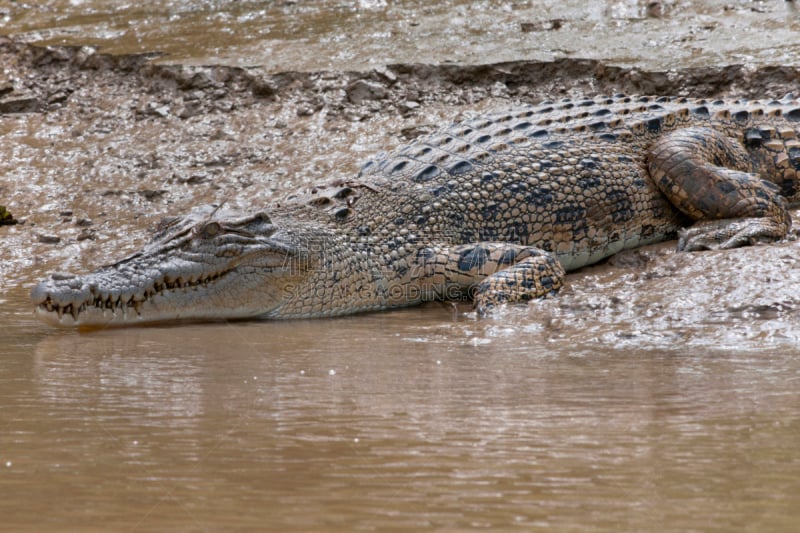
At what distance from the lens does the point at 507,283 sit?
5.38 meters

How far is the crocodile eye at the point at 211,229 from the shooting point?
5.45 meters

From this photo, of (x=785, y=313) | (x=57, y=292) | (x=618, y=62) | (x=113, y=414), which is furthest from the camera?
(x=618, y=62)

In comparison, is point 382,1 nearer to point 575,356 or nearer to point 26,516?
point 575,356

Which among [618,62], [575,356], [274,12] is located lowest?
[575,356]

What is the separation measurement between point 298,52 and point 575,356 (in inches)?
231

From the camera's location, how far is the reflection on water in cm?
221

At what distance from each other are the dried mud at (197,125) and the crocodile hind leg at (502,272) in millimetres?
578

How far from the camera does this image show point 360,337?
193 inches

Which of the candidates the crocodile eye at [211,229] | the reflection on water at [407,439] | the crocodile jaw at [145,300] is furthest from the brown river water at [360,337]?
the crocodile eye at [211,229]

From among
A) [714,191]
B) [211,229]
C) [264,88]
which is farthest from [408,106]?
[211,229]

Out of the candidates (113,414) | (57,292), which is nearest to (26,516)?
(113,414)

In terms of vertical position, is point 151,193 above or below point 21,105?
below

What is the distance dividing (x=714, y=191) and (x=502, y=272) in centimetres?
156

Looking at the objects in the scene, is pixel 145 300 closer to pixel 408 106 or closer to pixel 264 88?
pixel 408 106
